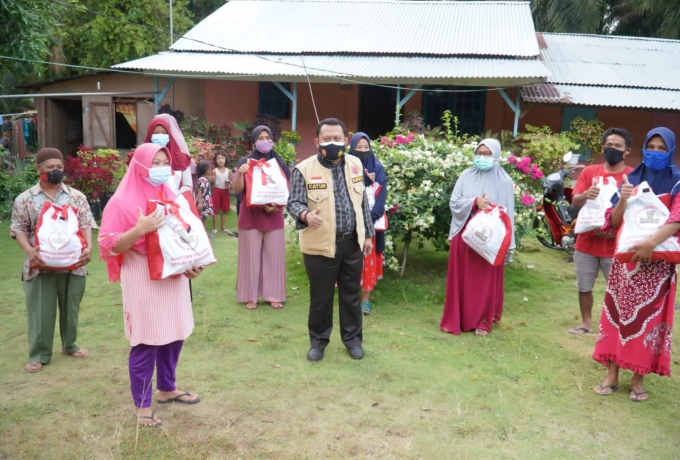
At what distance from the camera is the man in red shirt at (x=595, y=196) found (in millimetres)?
4895

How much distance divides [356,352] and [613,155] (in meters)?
2.62

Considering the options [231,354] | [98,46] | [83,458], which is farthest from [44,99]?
[83,458]

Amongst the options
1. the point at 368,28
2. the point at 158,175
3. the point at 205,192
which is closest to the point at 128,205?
the point at 158,175

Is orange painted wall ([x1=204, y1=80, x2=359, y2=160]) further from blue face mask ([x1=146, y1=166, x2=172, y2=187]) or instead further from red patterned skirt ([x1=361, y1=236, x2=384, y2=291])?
blue face mask ([x1=146, y1=166, x2=172, y2=187])

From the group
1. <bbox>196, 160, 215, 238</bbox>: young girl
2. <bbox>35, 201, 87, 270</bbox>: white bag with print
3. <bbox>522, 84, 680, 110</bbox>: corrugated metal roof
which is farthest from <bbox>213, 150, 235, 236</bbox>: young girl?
<bbox>522, 84, 680, 110</bbox>: corrugated metal roof

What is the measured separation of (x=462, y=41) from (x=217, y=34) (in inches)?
246

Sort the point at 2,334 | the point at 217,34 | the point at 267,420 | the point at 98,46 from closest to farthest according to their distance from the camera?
1. the point at 267,420
2. the point at 2,334
3. the point at 217,34
4. the point at 98,46

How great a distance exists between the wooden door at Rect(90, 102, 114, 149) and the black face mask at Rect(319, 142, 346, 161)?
12.7 metres

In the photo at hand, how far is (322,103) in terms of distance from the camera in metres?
15.4

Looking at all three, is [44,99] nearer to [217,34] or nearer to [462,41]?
[217,34]

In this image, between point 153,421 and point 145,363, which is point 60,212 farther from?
point 153,421

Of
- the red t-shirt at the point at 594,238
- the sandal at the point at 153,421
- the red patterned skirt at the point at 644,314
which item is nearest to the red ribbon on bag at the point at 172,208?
the sandal at the point at 153,421

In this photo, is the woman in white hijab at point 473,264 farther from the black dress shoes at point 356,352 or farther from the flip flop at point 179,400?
the flip flop at point 179,400

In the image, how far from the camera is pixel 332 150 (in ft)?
15.1
